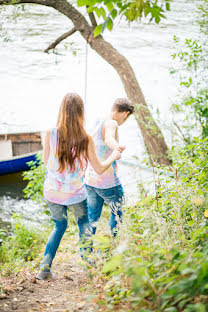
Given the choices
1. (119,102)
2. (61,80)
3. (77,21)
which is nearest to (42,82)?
(61,80)

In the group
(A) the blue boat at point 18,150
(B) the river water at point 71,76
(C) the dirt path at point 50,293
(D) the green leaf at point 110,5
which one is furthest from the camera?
(B) the river water at point 71,76

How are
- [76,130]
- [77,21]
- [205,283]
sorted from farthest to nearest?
[77,21] → [76,130] → [205,283]

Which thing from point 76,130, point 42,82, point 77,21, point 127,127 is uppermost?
point 77,21

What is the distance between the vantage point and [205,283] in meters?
1.46

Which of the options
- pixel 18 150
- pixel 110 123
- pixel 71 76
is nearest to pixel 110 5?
pixel 110 123

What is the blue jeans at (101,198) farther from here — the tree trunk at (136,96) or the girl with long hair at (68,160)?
the tree trunk at (136,96)

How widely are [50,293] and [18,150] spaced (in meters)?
8.26

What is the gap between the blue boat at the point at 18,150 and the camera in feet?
32.2

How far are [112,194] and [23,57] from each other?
2090 centimetres

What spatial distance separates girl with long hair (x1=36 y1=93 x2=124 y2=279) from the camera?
259 centimetres

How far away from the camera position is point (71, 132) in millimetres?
2574

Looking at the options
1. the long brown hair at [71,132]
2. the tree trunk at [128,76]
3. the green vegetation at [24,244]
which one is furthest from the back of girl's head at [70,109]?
the tree trunk at [128,76]

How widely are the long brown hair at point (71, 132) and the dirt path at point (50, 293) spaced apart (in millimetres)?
784

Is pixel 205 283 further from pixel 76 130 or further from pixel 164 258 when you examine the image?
pixel 76 130
